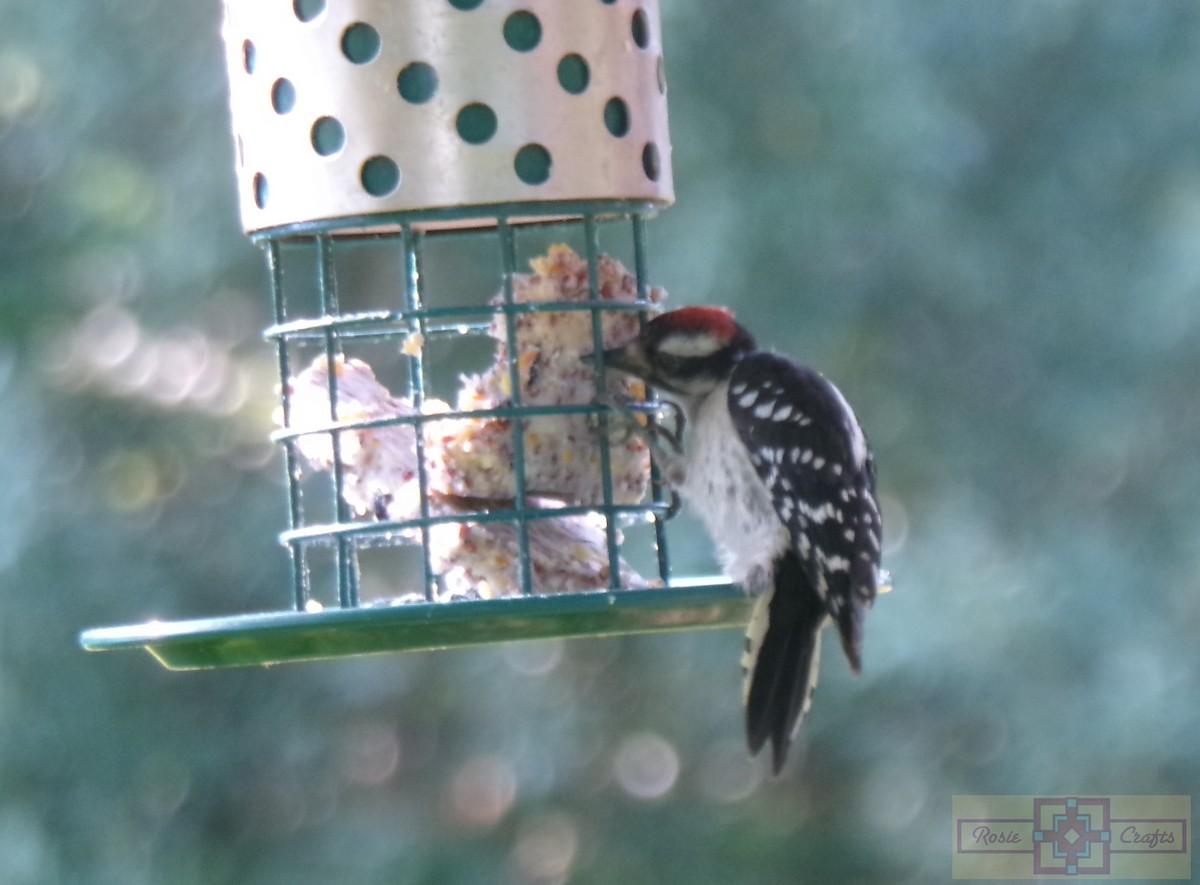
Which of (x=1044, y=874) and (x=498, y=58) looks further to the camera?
(x=1044, y=874)

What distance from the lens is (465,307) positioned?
156 inches

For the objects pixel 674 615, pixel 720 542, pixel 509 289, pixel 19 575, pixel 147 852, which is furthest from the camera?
pixel 147 852

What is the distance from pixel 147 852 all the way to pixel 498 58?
5155 millimetres

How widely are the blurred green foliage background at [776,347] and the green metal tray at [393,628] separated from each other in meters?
4.17

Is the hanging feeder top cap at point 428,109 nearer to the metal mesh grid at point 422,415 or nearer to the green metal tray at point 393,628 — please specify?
the metal mesh grid at point 422,415

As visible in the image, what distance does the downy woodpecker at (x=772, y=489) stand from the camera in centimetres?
433

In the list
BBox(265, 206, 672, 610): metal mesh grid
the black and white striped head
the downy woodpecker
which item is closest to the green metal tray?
BBox(265, 206, 672, 610): metal mesh grid

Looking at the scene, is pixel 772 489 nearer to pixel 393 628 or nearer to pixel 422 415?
pixel 422 415

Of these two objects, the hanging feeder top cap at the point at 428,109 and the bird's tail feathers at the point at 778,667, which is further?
the bird's tail feathers at the point at 778,667

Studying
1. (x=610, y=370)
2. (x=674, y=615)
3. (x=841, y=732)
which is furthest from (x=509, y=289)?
(x=841, y=732)

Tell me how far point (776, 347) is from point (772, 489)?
349 cm

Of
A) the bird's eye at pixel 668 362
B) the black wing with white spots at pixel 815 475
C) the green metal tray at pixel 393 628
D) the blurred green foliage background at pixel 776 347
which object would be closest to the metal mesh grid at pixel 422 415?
the bird's eye at pixel 668 362

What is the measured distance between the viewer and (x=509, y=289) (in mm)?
4152

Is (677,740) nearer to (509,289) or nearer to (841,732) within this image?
(841,732)
